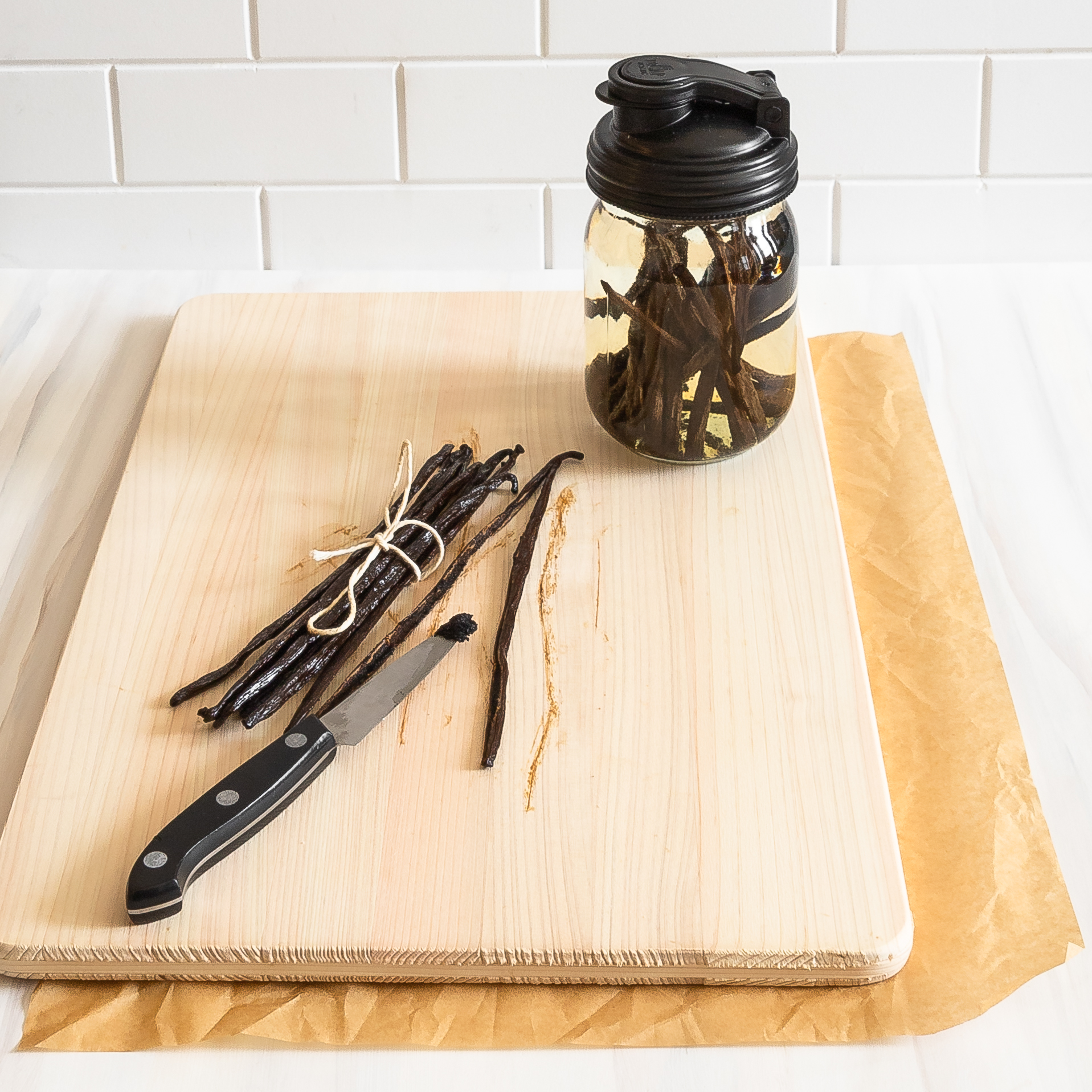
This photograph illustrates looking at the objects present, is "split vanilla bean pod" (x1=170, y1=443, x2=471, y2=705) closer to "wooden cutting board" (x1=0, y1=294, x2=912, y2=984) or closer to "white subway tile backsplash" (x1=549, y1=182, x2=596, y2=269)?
"wooden cutting board" (x1=0, y1=294, x2=912, y2=984)

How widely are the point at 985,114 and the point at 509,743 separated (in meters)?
1.01

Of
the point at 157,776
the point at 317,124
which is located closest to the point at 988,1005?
the point at 157,776

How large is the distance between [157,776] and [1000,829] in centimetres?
58

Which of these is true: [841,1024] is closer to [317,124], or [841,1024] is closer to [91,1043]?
[91,1043]

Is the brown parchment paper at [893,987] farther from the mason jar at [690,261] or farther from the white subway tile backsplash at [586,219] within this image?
the white subway tile backsplash at [586,219]

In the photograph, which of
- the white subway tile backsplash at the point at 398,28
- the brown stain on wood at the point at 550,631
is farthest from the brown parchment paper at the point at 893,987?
the white subway tile backsplash at the point at 398,28

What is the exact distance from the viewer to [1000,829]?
82 centimetres

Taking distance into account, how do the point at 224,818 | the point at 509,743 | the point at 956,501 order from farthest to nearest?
the point at 956,501 → the point at 509,743 → the point at 224,818

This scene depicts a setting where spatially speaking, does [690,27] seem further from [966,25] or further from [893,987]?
[893,987]

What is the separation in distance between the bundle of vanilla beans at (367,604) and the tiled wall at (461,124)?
52cm

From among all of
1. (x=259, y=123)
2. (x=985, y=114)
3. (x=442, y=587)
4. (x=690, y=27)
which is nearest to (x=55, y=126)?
(x=259, y=123)

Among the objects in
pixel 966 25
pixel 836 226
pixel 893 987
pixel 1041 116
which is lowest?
pixel 893 987

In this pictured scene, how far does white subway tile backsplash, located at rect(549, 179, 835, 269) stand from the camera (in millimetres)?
1451

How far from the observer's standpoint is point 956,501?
43.9 inches
